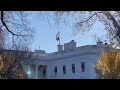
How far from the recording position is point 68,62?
41.5 m

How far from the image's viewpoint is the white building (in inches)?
1464

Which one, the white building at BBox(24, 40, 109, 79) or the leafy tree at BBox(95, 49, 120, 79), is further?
the white building at BBox(24, 40, 109, 79)

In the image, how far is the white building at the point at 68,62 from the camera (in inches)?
1464

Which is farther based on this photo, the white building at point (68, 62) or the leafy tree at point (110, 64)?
the white building at point (68, 62)

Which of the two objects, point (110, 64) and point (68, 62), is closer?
point (110, 64)

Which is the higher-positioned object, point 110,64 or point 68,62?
point 68,62
